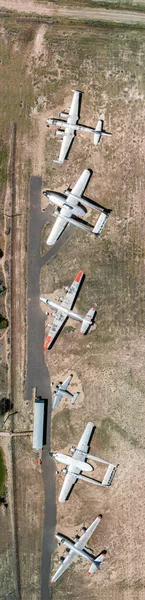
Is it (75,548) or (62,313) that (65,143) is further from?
(75,548)

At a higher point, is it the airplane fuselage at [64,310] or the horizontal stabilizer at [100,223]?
the horizontal stabilizer at [100,223]

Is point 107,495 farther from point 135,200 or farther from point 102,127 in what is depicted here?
point 102,127

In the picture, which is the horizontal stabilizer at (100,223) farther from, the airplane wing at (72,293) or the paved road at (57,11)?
the paved road at (57,11)

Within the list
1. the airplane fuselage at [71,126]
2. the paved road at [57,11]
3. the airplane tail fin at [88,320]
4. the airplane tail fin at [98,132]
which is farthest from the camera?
the paved road at [57,11]

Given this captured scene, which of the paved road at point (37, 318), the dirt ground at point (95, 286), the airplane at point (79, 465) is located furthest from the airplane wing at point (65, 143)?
the airplane at point (79, 465)

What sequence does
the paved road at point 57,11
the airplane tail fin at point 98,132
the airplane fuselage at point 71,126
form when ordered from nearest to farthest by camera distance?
the airplane fuselage at point 71,126 → the airplane tail fin at point 98,132 → the paved road at point 57,11

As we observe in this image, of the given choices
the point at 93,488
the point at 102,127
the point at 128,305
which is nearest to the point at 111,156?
the point at 102,127

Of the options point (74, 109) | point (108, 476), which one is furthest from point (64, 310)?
point (74, 109)

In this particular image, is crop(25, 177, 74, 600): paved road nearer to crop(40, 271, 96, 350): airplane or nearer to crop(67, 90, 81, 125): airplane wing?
crop(40, 271, 96, 350): airplane
